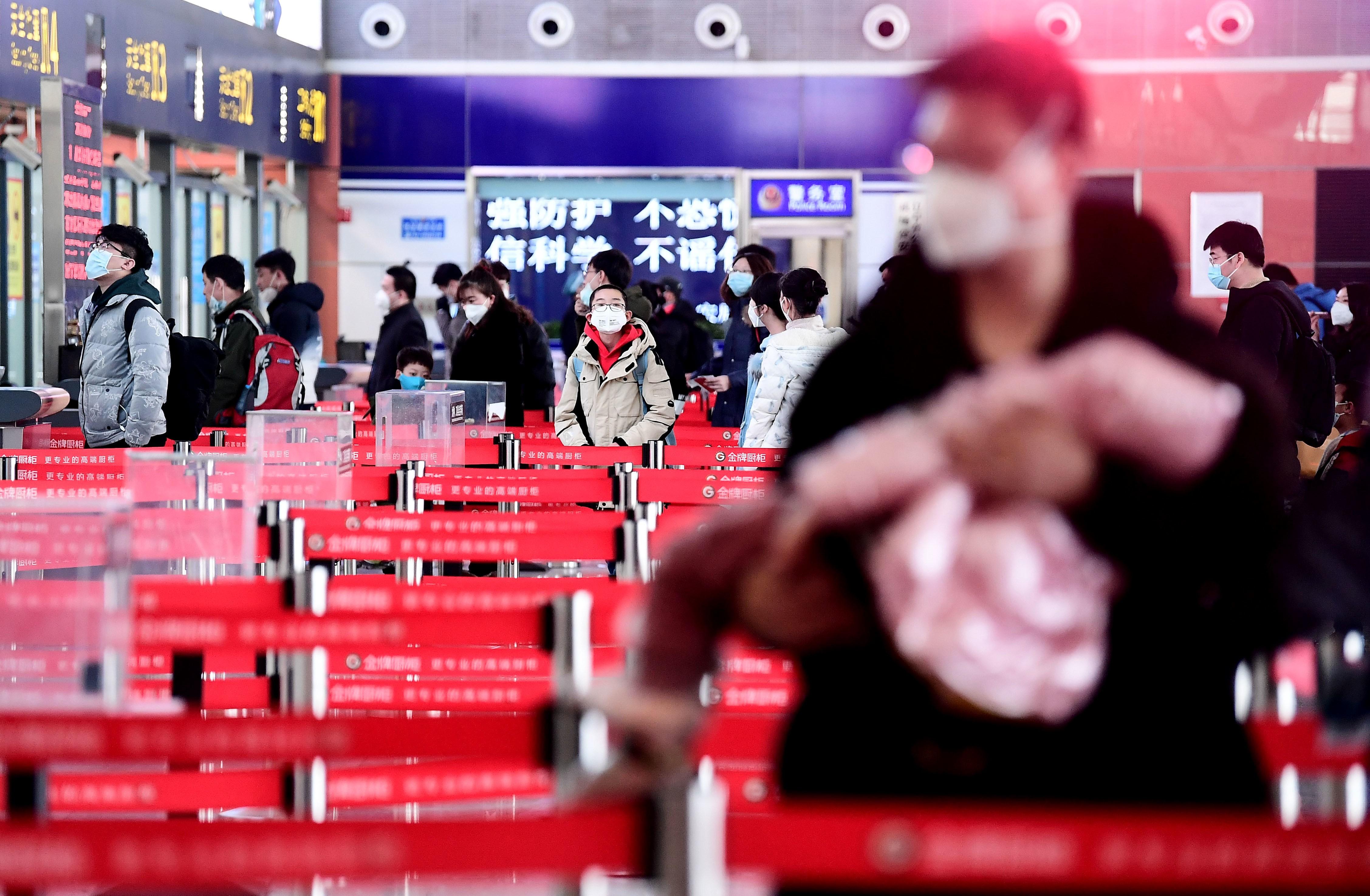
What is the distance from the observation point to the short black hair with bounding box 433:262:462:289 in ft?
48.4

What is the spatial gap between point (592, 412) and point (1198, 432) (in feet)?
25.1

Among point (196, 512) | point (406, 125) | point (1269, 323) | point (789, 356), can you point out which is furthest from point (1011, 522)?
point (406, 125)

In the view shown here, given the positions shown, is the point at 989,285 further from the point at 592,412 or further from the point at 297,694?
the point at 592,412

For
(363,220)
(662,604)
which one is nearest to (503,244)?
(363,220)

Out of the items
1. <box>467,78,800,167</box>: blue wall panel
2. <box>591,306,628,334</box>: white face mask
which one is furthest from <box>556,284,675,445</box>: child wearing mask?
<box>467,78,800,167</box>: blue wall panel

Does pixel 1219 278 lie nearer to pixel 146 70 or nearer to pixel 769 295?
pixel 769 295

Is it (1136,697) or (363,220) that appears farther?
(363,220)

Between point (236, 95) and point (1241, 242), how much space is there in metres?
11.8

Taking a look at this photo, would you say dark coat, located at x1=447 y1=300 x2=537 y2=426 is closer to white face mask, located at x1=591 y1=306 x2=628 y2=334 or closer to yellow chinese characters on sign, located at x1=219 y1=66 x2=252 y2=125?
white face mask, located at x1=591 y1=306 x2=628 y2=334

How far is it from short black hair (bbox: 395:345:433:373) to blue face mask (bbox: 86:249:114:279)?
2.85 metres

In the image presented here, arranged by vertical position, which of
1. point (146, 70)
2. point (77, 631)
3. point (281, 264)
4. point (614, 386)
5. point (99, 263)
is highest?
point (146, 70)

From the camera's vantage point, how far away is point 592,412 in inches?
368

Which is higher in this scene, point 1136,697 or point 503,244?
point 503,244

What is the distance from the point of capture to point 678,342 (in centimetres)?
1323
